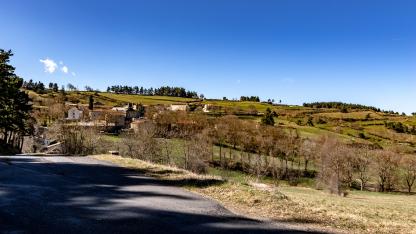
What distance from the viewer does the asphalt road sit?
12.2 metres

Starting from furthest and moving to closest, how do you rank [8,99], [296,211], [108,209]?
[8,99] → [296,211] → [108,209]

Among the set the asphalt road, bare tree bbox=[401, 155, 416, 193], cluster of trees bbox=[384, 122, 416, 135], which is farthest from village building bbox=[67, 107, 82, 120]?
the asphalt road

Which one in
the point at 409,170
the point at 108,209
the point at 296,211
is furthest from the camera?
the point at 409,170

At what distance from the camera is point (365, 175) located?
106m

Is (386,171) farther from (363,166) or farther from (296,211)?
(296,211)

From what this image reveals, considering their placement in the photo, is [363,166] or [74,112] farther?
[74,112]

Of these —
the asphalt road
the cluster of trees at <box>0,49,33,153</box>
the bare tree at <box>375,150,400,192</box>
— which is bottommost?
the bare tree at <box>375,150,400,192</box>

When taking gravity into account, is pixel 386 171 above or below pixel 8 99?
below

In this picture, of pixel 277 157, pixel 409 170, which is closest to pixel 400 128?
pixel 409 170

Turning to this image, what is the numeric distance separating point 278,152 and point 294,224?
108m

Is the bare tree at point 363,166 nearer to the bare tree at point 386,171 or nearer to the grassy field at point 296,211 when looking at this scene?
the bare tree at point 386,171

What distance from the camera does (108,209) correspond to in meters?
14.3

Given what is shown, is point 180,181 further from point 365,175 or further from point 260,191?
point 365,175

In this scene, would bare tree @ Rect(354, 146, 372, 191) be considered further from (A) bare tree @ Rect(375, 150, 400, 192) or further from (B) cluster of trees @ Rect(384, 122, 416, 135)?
(B) cluster of trees @ Rect(384, 122, 416, 135)
